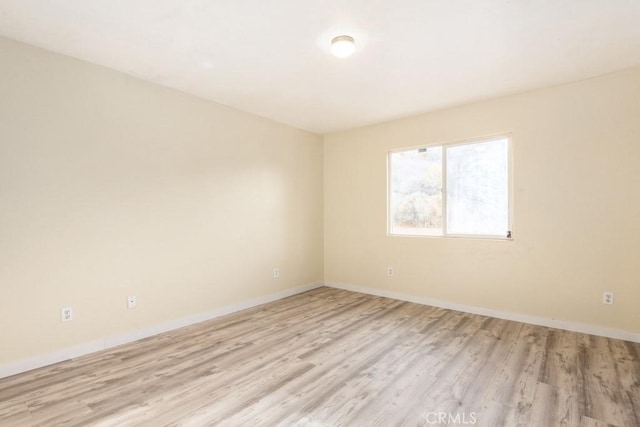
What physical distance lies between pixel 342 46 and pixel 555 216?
279 cm

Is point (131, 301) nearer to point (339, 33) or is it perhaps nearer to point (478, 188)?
point (339, 33)

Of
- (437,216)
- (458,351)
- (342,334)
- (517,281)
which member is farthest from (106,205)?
(517,281)

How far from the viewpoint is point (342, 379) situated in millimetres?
2303

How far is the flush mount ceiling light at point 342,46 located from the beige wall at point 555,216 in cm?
211

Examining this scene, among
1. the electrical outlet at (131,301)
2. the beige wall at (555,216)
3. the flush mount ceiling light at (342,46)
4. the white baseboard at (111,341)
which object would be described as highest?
the flush mount ceiling light at (342,46)

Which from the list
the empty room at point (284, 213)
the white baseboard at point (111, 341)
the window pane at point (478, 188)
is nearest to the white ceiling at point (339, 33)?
the empty room at point (284, 213)

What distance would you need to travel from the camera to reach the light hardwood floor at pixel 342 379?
74.3 inches

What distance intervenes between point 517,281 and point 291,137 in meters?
3.48

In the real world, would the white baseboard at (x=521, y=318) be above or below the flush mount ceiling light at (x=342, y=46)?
below

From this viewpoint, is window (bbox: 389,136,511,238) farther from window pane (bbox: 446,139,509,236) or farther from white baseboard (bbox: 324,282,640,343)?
white baseboard (bbox: 324,282,640,343)

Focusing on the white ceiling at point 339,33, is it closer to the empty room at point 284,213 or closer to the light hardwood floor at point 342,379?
the empty room at point 284,213

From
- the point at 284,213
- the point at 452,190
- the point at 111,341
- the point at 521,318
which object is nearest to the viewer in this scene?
the point at 111,341

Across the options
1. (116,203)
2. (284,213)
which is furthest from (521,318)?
(116,203)

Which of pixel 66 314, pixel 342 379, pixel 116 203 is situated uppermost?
pixel 116 203
